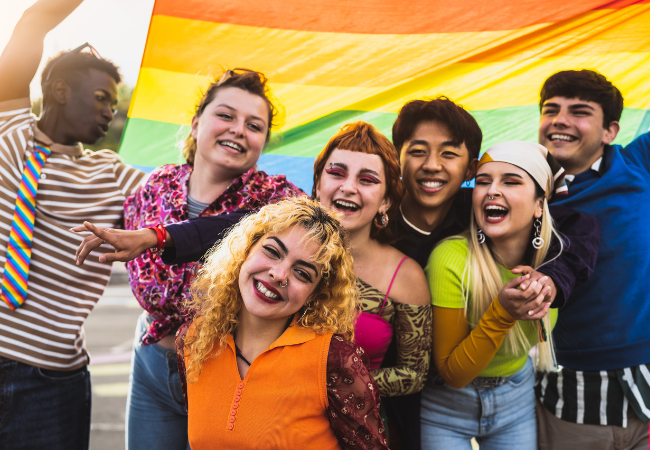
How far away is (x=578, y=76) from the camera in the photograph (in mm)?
2842

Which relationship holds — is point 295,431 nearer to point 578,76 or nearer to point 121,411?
point 578,76

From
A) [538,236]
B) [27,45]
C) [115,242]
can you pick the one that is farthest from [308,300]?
[27,45]

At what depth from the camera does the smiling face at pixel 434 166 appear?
269 cm

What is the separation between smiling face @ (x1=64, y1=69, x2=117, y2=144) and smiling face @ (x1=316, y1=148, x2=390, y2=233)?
136 cm

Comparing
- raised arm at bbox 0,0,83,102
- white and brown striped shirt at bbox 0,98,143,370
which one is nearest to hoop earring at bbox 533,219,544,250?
white and brown striped shirt at bbox 0,98,143,370

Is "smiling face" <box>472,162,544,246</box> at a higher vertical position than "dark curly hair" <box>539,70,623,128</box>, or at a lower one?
lower

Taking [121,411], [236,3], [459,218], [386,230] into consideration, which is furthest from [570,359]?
[121,411]

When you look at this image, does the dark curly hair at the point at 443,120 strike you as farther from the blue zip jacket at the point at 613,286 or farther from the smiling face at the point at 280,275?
the smiling face at the point at 280,275

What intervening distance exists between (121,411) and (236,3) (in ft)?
17.9

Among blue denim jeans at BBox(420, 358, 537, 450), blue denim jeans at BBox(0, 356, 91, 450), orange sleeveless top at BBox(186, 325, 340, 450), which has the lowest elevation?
blue denim jeans at BBox(0, 356, 91, 450)

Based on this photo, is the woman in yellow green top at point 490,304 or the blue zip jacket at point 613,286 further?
the blue zip jacket at point 613,286

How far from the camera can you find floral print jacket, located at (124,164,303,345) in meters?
2.45

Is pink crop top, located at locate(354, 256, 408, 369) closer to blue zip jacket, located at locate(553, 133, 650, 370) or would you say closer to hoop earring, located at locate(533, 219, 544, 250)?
hoop earring, located at locate(533, 219, 544, 250)

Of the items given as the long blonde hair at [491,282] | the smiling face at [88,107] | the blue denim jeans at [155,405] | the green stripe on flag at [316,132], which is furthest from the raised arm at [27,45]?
the long blonde hair at [491,282]
